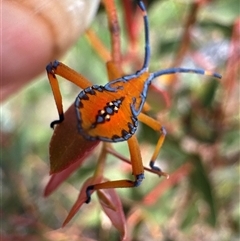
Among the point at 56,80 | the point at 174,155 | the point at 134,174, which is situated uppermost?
the point at 56,80

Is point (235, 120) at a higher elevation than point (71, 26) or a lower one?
lower

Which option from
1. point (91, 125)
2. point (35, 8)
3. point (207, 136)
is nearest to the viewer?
point (91, 125)

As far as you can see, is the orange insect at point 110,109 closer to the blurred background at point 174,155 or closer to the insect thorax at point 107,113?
the insect thorax at point 107,113

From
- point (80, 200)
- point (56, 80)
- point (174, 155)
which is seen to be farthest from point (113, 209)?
point (174, 155)

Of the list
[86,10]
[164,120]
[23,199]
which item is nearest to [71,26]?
[86,10]

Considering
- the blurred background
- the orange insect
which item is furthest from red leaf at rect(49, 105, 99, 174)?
the blurred background

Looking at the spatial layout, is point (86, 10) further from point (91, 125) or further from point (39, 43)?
point (91, 125)

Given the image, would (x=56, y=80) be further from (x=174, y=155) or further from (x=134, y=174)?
(x=174, y=155)
